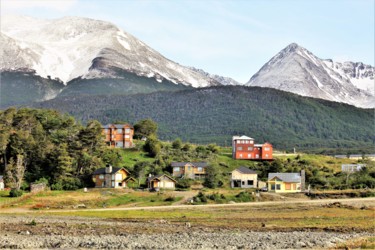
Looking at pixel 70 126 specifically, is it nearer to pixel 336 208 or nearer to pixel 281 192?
pixel 281 192

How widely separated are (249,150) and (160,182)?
35.9 metres

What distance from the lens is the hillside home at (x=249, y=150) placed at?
449ft

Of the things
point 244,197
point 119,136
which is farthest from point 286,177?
point 119,136

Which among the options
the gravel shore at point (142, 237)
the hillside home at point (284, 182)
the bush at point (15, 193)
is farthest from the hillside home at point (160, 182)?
the gravel shore at point (142, 237)

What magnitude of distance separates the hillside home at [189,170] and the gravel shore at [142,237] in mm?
54966

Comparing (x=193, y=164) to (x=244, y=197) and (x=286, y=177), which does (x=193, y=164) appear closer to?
(x=286, y=177)

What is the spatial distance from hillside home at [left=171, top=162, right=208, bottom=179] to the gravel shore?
54966 mm

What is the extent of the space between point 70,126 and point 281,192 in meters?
41.4

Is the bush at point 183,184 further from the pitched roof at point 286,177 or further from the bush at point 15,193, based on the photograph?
the bush at point 15,193

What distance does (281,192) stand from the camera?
349 ft

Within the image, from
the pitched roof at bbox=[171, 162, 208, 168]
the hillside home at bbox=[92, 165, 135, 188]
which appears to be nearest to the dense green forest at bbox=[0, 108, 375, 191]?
the pitched roof at bbox=[171, 162, 208, 168]

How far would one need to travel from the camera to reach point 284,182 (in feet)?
358

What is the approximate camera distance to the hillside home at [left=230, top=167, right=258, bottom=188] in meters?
113

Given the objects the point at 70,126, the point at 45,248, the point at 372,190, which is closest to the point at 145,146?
the point at 70,126
